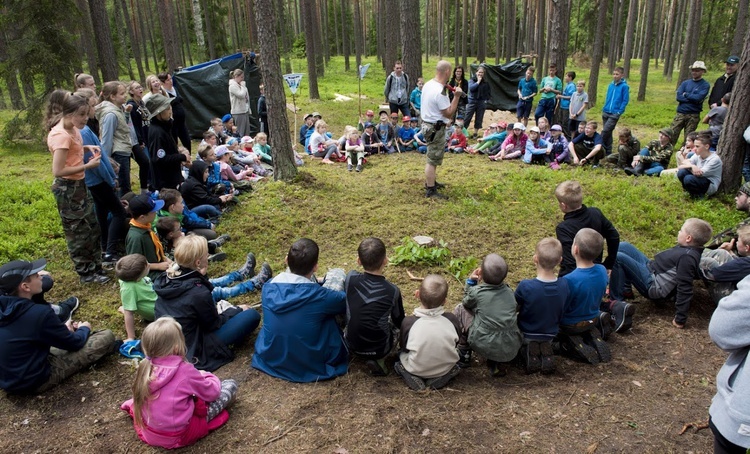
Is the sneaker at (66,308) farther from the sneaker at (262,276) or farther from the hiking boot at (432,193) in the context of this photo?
the hiking boot at (432,193)

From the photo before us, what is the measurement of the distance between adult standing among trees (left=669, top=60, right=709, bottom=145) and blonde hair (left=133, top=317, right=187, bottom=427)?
35.5 ft

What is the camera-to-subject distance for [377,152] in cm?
1120

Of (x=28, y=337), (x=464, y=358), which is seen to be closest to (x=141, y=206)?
(x=28, y=337)

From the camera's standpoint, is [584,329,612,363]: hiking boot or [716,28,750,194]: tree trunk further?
[716,28,750,194]: tree trunk

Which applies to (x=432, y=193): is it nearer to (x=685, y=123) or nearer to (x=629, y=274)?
(x=629, y=274)

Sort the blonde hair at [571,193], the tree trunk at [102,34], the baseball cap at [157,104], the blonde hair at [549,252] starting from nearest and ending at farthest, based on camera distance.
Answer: the blonde hair at [549,252]
the blonde hair at [571,193]
the baseball cap at [157,104]
the tree trunk at [102,34]

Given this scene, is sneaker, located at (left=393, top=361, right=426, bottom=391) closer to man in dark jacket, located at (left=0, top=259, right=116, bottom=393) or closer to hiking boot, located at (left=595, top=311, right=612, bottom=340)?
hiking boot, located at (left=595, top=311, right=612, bottom=340)

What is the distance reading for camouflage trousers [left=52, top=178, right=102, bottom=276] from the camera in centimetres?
491

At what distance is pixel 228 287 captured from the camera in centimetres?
523

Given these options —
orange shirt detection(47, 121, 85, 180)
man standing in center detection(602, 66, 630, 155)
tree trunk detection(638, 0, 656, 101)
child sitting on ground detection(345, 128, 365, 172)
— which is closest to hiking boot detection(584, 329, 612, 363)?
orange shirt detection(47, 121, 85, 180)

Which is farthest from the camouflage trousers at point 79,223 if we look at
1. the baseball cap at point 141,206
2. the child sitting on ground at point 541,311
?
the child sitting on ground at point 541,311

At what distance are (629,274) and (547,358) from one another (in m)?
1.68

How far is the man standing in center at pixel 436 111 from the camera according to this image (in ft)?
22.7

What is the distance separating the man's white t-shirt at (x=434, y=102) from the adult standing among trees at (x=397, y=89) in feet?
17.1
